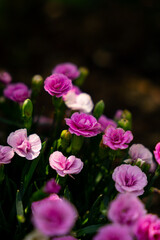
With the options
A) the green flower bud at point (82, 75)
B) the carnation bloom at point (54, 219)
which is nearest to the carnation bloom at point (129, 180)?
the carnation bloom at point (54, 219)

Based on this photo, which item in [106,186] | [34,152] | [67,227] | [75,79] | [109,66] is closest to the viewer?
[67,227]

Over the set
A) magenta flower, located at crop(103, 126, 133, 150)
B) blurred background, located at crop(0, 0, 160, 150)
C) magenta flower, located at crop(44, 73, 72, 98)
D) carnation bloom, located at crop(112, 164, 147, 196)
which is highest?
magenta flower, located at crop(44, 73, 72, 98)

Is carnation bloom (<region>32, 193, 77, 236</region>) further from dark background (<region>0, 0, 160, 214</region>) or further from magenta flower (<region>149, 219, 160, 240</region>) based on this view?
dark background (<region>0, 0, 160, 214</region>)

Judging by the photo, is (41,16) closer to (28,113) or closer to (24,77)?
(24,77)

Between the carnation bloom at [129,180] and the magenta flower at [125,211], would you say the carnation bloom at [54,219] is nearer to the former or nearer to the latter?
the magenta flower at [125,211]

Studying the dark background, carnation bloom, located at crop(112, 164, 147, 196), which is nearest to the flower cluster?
carnation bloom, located at crop(112, 164, 147, 196)

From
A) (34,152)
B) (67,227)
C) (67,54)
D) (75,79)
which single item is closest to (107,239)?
(67,227)
